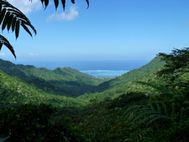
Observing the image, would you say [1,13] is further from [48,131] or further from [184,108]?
[184,108]

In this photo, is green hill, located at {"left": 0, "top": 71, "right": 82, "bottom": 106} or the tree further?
green hill, located at {"left": 0, "top": 71, "right": 82, "bottom": 106}

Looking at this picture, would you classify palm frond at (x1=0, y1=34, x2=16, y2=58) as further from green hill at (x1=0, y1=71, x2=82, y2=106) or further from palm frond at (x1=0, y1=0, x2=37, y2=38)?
green hill at (x1=0, y1=71, x2=82, y2=106)

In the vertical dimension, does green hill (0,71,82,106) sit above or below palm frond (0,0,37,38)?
below

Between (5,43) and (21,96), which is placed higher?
(5,43)

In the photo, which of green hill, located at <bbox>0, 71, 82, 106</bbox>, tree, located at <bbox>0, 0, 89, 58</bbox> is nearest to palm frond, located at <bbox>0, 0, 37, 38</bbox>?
tree, located at <bbox>0, 0, 89, 58</bbox>

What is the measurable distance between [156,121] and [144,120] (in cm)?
27

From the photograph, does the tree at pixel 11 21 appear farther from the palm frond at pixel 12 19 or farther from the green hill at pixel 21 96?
the green hill at pixel 21 96

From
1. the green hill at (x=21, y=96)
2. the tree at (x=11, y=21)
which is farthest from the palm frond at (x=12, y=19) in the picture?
the green hill at (x=21, y=96)

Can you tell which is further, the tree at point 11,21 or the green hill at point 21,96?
the green hill at point 21,96

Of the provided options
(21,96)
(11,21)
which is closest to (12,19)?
(11,21)

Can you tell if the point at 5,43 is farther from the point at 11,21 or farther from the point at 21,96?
the point at 21,96

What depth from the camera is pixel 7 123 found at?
23.6ft

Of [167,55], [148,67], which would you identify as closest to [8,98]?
[167,55]

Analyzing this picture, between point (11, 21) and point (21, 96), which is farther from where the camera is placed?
point (21, 96)
